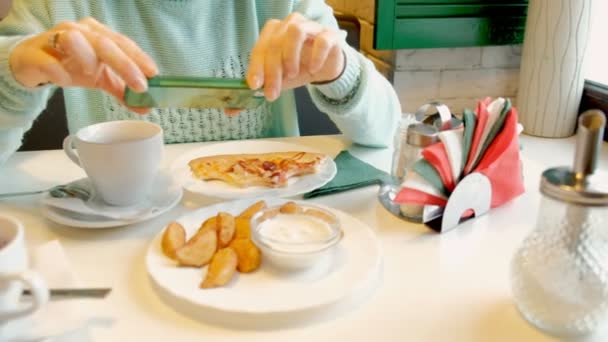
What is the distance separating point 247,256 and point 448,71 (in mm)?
1095

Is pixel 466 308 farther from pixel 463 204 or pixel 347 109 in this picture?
pixel 347 109

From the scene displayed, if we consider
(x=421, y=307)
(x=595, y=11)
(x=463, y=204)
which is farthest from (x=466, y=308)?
(x=595, y=11)

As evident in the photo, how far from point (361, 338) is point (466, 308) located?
0.39ft

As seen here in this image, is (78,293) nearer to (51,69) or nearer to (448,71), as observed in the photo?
(51,69)

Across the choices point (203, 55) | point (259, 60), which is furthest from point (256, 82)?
point (203, 55)

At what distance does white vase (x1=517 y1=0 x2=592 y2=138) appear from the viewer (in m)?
1.24

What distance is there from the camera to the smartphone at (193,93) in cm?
66

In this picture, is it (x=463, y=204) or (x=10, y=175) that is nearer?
(x=463, y=204)

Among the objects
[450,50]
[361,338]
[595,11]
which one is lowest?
[361,338]

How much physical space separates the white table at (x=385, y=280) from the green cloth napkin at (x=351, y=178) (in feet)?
0.03

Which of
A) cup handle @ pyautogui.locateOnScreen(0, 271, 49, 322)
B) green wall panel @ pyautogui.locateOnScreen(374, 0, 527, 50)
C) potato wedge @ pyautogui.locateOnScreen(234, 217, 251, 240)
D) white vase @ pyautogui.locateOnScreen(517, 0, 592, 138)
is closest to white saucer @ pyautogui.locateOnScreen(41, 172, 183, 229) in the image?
potato wedge @ pyautogui.locateOnScreen(234, 217, 251, 240)

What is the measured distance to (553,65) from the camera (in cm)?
129

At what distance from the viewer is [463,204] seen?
72 centimetres

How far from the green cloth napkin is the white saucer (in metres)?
0.20
